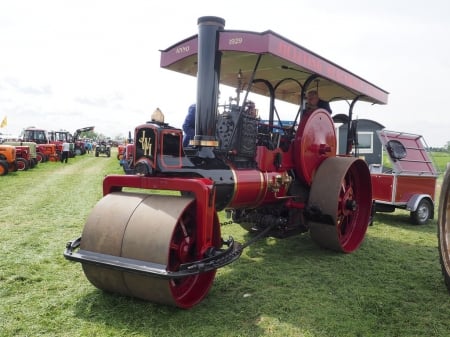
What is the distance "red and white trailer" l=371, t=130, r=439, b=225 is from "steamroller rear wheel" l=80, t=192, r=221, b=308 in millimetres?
4065

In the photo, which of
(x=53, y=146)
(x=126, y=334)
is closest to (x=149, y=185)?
(x=126, y=334)

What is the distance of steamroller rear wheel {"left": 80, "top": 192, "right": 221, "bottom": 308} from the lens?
2.43m

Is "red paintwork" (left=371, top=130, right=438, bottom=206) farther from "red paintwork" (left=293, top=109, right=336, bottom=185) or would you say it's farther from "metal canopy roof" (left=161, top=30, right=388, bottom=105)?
"red paintwork" (left=293, top=109, right=336, bottom=185)

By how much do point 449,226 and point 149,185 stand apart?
233 centimetres

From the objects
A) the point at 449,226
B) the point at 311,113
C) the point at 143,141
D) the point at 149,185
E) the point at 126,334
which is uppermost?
the point at 311,113

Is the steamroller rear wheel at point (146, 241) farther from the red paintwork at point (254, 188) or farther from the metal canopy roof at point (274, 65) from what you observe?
the metal canopy roof at point (274, 65)

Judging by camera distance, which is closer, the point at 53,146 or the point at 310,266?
the point at 310,266

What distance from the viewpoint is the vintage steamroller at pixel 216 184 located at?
2.53 meters

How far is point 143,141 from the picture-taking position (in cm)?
288

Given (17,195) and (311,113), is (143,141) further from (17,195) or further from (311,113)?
(17,195)

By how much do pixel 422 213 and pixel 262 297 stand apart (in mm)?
4509

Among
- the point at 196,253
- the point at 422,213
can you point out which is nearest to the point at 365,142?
the point at 422,213

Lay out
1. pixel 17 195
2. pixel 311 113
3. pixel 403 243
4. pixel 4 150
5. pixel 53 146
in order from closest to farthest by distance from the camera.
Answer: pixel 311 113 < pixel 403 243 < pixel 17 195 < pixel 4 150 < pixel 53 146

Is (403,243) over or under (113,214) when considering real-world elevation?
under
